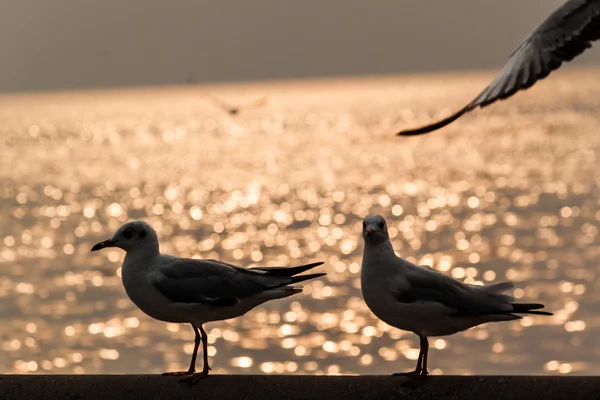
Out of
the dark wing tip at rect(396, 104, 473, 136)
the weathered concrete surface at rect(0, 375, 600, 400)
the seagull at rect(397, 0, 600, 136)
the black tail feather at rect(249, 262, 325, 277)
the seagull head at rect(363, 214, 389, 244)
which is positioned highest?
the seagull at rect(397, 0, 600, 136)

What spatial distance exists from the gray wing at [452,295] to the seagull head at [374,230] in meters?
0.29

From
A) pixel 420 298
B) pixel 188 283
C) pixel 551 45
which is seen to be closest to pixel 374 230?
pixel 420 298

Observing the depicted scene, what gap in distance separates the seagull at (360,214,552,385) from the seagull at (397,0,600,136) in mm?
1518

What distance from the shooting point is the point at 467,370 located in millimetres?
24938

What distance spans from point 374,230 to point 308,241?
45225mm

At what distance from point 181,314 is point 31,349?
75.9 feet

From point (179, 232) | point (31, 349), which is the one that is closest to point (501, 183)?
point (179, 232)

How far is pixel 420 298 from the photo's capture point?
23.1 feet

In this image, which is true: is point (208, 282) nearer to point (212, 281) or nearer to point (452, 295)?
point (212, 281)

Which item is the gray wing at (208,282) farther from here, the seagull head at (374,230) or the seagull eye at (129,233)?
the seagull head at (374,230)

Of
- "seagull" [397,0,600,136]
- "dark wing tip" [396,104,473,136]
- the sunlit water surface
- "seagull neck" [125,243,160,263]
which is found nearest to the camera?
"dark wing tip" [396,104,473,136]

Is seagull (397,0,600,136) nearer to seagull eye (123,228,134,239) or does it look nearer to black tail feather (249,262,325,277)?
black tail feather (249,262,325,277)

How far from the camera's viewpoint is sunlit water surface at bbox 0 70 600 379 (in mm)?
27391

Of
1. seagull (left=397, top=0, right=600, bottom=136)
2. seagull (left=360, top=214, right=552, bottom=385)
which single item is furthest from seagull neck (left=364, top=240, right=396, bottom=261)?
seagull (left=397, top=0, right=600, bottom=136)
